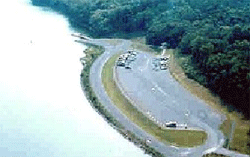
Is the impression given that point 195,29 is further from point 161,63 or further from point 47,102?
point 47,102

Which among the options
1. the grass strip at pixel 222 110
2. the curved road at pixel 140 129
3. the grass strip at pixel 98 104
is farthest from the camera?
the grass strip at pixel 98 104

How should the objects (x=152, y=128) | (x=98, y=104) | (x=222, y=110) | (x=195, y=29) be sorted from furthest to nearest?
(x=195, y=29) → (x=98, y=104) → (x=222, y=110) → (x=152, y=128)

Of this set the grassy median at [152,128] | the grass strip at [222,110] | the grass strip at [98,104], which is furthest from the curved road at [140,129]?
the grass strip at [222,110]

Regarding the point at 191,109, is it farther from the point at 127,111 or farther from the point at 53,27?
the point at 53,27

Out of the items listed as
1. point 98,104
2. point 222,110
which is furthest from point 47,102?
point 222,110

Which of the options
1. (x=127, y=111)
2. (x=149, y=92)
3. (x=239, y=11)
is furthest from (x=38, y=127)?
(x=239, y=11)

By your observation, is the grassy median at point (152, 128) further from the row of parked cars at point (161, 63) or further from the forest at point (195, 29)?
the row of parked cars at point (161, 63)

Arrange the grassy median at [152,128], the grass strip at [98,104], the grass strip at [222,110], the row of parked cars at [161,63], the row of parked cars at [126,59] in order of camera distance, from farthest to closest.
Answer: the row of parked cars at [126,59] → the row of parked cars at [161,63] → the grassy median at [152,128] → the grass strip at [98,104] → the grass strip at [222,110]
